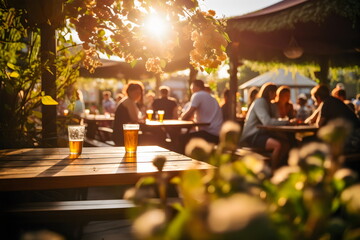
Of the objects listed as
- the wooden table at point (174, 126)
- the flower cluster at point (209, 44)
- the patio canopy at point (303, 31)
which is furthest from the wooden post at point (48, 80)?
the patio canopy at point (303, 31)

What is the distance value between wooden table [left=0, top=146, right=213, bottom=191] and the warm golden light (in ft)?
1.98

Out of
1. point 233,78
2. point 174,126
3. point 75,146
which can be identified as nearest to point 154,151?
point 75,146

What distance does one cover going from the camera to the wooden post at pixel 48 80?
2156mm

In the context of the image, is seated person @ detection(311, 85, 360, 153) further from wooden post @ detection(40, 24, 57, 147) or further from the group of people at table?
wooden post @ detection(40, 24, 57, 147)

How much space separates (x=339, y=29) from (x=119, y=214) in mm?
6655

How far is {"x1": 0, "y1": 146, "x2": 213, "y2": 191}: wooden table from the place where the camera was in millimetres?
1341

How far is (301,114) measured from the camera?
1000cm

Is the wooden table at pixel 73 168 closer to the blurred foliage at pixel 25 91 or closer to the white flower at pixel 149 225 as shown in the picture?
the blurred foliage at pixel 25 91

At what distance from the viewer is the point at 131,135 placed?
199 cm

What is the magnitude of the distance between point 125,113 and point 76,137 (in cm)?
312

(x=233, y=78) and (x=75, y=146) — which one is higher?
(x=233, y=78)

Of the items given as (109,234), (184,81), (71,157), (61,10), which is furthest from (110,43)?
(184,81)

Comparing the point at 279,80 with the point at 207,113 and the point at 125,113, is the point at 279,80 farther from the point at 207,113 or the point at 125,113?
the point at 125,113

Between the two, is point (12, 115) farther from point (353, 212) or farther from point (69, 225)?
point (353, 212)
